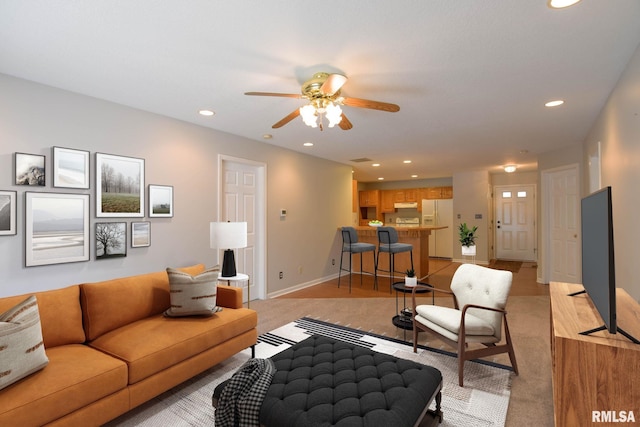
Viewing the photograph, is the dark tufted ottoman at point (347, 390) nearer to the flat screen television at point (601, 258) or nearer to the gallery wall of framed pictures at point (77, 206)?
the flat screen television at point (601, 258)

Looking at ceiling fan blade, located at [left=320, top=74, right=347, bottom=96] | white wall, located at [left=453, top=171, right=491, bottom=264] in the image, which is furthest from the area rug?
white wall, located at [left=453, top=171, right=491, bottom=264]

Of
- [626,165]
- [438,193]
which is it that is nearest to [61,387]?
[626,165]

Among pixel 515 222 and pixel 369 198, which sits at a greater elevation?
pixel 369 198

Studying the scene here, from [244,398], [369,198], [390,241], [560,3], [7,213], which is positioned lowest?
[244,398]

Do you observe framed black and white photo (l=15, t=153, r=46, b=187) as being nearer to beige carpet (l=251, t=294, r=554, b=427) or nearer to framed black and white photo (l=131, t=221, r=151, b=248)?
framed black and white photo (l=131, t=221, r=151, b=248)

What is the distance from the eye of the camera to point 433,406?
216 cm

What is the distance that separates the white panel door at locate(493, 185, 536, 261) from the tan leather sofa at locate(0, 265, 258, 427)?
807cm

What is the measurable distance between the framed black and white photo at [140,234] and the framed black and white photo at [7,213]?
3.06 feet

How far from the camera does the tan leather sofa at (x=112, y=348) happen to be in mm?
1622

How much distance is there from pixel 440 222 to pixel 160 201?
754 cm

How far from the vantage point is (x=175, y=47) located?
2.14m

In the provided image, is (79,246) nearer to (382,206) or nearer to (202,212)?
(202,212)

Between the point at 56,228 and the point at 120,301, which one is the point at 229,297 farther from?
the point at 56,228

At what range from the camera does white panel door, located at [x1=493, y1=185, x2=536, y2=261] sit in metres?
8.25
